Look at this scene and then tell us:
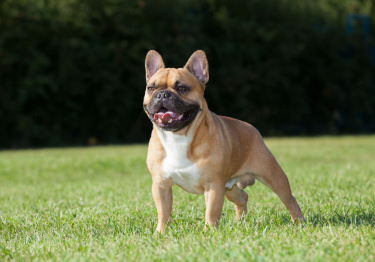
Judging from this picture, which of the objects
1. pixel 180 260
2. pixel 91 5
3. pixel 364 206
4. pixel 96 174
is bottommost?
pixel 96 174

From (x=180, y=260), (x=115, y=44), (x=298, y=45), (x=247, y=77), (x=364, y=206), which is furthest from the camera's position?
(x=298, y=45)

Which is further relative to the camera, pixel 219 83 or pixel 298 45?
pixel 298 45

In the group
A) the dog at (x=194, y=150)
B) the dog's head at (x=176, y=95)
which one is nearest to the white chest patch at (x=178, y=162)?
the dog at (x=194, y=150)

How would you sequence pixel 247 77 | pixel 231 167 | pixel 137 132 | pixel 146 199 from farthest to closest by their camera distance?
pixel 247 77 → pixel 137 132 → pixel 146 199 → pixel 231 167

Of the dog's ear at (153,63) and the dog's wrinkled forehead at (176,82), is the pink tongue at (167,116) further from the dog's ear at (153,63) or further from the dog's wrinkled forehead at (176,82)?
the dog's ear at (153,63)

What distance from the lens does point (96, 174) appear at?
983 cm

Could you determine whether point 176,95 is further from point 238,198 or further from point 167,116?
point 238,198

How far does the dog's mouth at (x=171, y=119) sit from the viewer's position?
11.9ft

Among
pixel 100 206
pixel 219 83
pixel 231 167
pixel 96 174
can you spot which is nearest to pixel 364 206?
pixel 231 167

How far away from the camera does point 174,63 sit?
17.7 m

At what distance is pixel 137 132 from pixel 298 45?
8683 mm

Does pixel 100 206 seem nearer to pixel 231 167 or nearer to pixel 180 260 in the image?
pixel 231 167

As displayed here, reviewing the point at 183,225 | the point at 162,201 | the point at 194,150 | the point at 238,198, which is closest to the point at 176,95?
the point at 194,150

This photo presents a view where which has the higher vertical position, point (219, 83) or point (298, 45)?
point (298, 45)
